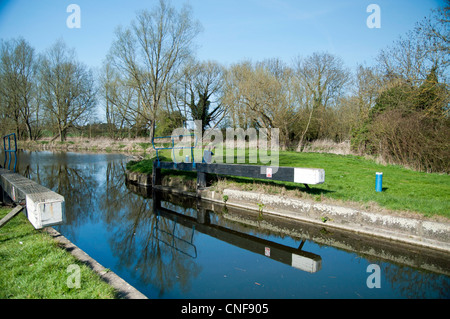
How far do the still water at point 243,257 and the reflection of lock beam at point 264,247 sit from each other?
17 mm

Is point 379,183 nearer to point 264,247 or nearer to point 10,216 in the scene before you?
point 264,247

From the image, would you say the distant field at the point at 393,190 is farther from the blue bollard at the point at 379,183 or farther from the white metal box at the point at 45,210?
the white metal box at the point at 45,210

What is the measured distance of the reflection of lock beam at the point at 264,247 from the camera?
4.67 metres

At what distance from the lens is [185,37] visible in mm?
26188

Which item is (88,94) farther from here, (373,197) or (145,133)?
(373,197)

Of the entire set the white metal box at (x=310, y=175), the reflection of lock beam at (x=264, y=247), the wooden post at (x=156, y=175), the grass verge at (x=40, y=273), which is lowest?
the reflection of lock beam at (x=264, y=247)

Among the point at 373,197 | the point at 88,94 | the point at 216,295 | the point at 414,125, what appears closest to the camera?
the point at 216,295

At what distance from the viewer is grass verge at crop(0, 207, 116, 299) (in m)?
2.82

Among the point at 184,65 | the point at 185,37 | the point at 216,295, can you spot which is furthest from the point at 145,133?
the point at 216,295

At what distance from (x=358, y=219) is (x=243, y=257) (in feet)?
8.82

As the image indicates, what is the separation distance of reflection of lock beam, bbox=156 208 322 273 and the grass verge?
9.56ft

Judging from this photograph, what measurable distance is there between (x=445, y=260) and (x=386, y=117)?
1022 centimetres

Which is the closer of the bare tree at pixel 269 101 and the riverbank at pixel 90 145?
the bare tree at pixel 269 101

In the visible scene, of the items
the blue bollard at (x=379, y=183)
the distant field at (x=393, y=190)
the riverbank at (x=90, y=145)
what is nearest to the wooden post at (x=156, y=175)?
the distant field at (x=393, y=190)
